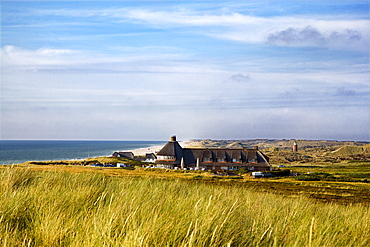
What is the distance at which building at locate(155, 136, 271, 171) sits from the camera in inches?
2416

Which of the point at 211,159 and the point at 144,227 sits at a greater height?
the point at 144,227

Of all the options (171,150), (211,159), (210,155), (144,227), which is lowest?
(211,159)

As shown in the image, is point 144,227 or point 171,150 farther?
point 171,150

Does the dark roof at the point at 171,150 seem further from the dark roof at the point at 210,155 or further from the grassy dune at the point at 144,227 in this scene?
the grassy dune at the point at 144,227

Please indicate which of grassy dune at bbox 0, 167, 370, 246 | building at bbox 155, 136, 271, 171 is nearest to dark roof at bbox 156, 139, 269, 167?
building at bbox 155, 136, 271, 171

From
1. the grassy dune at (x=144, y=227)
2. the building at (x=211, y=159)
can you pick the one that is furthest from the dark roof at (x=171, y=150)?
the grassy dune at (x=144, y=227)

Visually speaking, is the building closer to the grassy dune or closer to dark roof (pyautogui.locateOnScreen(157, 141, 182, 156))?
dark roof (pyautogui.locateOnScreen(157, 141, 182, 156))

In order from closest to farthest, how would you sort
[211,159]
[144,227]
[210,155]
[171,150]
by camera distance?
[144,227] → [171,150] → [211,159] → [210,155]

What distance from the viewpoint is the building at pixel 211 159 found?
61.4 meters

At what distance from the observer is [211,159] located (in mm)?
63125

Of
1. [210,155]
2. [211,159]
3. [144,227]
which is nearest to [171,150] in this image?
[210,155]

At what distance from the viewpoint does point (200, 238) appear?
4137 millimetres

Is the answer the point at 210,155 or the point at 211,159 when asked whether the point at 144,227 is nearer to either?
the point at 211,159

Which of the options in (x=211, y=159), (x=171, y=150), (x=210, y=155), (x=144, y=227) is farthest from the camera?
(x=210, y=155)
